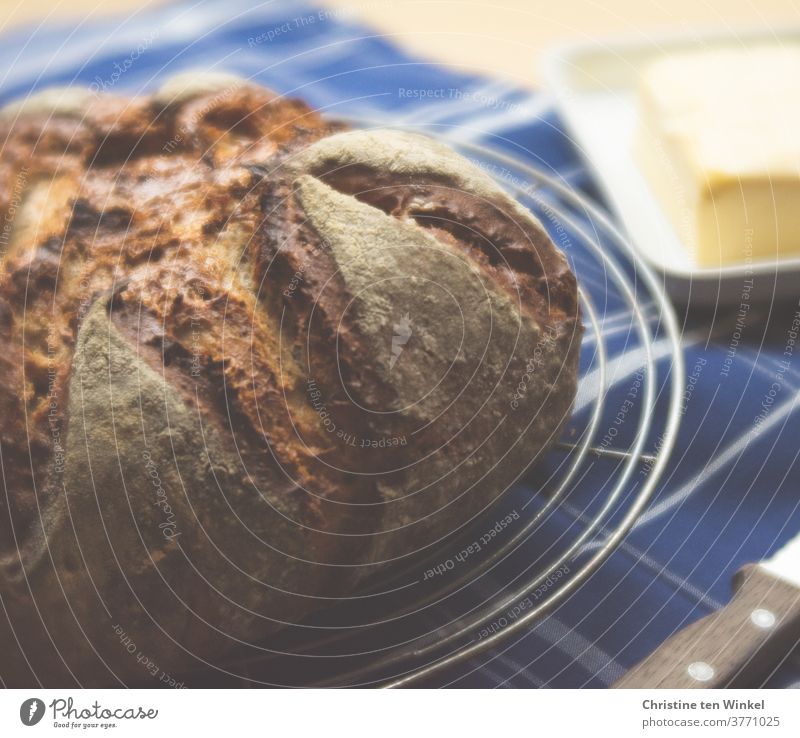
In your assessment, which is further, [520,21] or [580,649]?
[520,21]

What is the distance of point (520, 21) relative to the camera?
0.76 metres

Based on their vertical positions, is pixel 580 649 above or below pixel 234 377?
below

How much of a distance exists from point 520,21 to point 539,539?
1.48ft

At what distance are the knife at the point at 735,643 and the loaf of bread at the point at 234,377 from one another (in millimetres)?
116

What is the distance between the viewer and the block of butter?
646mm

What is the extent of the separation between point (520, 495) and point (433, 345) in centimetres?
15

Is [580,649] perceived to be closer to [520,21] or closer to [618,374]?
[618,374]

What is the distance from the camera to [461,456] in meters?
0.46

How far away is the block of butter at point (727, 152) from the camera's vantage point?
65 centimetres

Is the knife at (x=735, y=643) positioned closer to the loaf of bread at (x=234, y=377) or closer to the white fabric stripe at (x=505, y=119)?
the loaf of bread at (x=234, y=377)

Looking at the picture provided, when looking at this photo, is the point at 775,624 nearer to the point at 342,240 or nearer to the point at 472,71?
the point at 342,240

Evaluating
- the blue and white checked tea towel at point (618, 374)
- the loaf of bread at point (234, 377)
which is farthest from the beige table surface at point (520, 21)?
the loaf of bread at point (234, 377)

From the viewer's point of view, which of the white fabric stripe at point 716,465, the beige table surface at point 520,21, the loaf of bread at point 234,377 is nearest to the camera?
the loaf of bread at point 234,377

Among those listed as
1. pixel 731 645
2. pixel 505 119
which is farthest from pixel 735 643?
pixel 505 119
